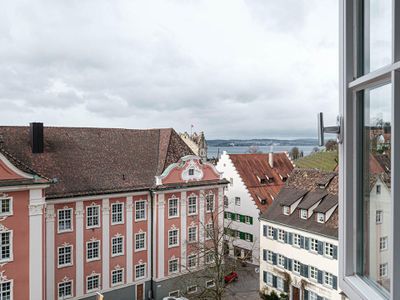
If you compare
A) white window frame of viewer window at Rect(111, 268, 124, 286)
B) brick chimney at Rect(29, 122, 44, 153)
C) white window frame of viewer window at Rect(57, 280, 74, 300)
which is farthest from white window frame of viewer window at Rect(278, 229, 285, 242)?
brick chimney at Rect(29, 122, 44, 153)

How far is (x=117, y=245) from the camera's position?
20.2 m

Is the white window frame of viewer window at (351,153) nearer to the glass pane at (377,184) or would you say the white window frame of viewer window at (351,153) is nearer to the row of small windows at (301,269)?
the glass pane at (377,184)

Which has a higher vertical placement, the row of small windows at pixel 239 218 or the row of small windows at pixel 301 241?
the row of small windows at pixel 301 241

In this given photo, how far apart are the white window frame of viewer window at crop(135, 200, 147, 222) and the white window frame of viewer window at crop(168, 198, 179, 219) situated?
4.43 feet

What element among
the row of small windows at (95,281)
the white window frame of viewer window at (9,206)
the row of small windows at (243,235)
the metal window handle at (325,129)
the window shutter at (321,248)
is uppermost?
the metal window handle at (325,129)

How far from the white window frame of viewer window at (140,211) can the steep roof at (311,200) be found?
6.08 m

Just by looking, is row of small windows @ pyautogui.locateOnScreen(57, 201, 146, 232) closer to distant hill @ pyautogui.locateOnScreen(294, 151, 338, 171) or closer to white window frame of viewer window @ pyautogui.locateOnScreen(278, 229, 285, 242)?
white window frame of viewer window @ pyautogui.locateOnScreen(278, 229, 285, 242)

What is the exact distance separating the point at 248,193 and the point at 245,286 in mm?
6378

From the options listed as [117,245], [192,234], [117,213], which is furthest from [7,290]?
[192,234]

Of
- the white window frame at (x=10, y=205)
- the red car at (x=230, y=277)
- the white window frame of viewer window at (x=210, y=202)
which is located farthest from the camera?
the red car at (x=230, y=277)

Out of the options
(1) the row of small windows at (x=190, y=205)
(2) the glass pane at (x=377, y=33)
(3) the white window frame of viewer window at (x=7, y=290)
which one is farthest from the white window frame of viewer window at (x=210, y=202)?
(2) the glass pane at (x=377, y=33)

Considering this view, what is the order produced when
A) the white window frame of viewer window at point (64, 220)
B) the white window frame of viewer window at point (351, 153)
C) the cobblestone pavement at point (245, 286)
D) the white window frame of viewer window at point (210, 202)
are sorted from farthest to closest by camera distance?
the white window frame of viewer window at point (210, 202) < the cobblestone pavement at point (245, 286) < the white window frame of viewer window at point (64, 220) < the white window frame of viewer window at point (351, 153)

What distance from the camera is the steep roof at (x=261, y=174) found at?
92.5ft

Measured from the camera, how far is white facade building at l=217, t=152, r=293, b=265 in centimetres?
2741
